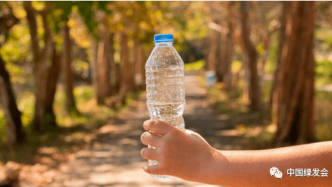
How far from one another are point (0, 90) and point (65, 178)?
465 cm

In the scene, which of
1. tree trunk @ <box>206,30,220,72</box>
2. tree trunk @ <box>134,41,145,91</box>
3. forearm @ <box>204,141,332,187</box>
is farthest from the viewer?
tree trunk @ <box>206,30,220,72</box>

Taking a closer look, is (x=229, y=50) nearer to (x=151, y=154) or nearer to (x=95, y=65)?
(x=95, y=65)

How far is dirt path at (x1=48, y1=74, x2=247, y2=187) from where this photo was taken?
30.0 feet

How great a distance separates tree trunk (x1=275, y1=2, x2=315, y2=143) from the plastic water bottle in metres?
7.67

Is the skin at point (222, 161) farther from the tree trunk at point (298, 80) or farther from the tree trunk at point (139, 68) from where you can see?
the tree trunk at point (139, 68)

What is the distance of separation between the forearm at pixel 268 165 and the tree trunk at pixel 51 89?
14.2 m

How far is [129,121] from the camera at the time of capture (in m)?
19.0

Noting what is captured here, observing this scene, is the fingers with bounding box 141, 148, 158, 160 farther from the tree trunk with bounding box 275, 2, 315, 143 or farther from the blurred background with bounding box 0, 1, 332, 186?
the tree trunk with bounding box 275, 2, 315, 143

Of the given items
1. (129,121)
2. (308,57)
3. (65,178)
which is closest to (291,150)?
(65,178)

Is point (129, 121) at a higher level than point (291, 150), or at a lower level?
lower

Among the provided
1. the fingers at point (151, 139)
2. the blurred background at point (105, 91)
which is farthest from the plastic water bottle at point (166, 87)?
the blurred background at point (105, 91)

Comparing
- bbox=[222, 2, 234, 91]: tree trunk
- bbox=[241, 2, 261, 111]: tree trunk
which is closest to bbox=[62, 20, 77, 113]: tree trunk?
bbox=[241, 2, 261, 111]: tree trunk

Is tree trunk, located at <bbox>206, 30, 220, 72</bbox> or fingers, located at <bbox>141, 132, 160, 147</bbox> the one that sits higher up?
fingers, located at <bbox>141, 132, 160, 147</bbox>

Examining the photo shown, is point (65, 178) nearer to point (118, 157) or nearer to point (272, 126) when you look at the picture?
point (118, 157)
